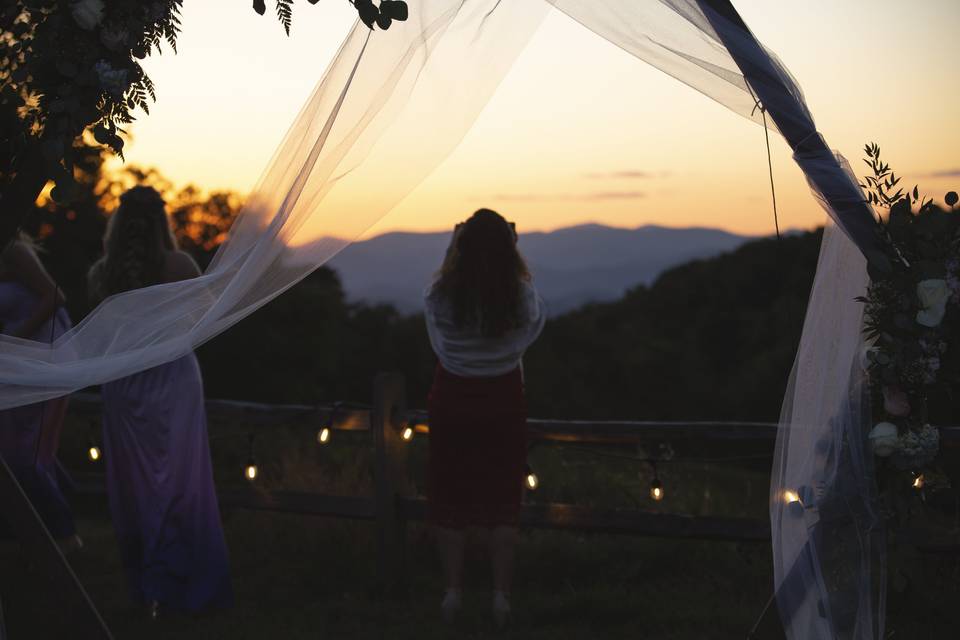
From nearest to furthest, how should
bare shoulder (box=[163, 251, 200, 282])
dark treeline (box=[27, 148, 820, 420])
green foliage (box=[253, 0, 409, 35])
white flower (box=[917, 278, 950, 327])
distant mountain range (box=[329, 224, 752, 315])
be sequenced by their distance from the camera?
green foliage (box=[253, 0, 409, 35]) → white flower (box=[917, 278, 950, 327]) → bare shoulder (box=[163, 251, 200, 282]) → dark treeline (box=[27, 148, 820, 420]) → distant mountain range (box=[329, 224, 752, 315])

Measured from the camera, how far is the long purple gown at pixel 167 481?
213 inches

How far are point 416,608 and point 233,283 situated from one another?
2794 mm

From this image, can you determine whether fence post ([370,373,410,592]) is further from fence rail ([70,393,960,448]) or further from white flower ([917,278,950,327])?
white flower ([917,278,950,327])

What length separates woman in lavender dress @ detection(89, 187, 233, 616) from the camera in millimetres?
5348

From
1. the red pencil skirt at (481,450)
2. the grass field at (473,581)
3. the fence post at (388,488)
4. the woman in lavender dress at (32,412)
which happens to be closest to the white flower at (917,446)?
the grass field at (473,581)

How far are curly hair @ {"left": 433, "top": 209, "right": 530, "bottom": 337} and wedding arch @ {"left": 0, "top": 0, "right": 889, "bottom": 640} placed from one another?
68.4 inches

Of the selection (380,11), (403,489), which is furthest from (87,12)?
(403,489)

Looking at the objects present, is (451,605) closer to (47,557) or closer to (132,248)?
(47,557)

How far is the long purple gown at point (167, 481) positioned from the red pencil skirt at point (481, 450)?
122cm

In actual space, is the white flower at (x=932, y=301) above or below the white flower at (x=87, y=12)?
below

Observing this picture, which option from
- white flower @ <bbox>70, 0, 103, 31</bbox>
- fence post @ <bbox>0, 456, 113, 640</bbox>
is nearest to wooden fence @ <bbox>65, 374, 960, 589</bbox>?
fence post @ <bbox>0, 456, 113, 640</bbox>

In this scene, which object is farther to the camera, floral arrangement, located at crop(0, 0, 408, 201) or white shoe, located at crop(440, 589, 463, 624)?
white shoe, located at crop(440, 589, 463, 624)

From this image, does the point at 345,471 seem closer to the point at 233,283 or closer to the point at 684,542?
the point at 684,542

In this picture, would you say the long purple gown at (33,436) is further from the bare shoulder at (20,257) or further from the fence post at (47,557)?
the fence post at (47,557)
